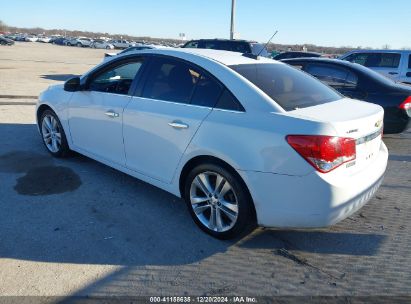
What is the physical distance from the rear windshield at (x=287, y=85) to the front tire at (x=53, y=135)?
9.62ft

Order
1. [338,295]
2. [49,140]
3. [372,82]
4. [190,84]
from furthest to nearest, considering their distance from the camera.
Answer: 1. [372,82]
2. [49,140]
3. [190,84]
4. [338,295]

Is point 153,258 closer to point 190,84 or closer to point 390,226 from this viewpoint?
point 190,84

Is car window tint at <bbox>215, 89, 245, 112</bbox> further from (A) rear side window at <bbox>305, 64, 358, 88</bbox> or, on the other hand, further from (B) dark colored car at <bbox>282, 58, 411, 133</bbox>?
(A) rear side window at <bbox>305, 64, 358, 88</bbox>

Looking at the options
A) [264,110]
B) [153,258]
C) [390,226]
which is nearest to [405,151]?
[390,226]

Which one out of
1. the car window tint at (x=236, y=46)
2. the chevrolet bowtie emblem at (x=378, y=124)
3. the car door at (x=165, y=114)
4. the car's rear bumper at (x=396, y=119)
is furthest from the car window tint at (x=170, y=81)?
the car window tint at (x=236, y=46)

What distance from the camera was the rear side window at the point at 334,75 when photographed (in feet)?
21.1

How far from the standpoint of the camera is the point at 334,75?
668 centimetres

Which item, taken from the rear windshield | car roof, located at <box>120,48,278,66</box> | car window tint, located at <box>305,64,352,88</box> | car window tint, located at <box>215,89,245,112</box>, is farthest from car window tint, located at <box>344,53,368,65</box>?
car window tint, located at <box>215,89,245,112</box>

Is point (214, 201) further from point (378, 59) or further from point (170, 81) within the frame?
point (378, 59)

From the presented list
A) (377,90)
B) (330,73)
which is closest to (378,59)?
(330,73)

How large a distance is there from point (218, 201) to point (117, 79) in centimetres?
224

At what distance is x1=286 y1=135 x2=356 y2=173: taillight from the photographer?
8.71 feet

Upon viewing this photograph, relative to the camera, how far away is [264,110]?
2.95 meters

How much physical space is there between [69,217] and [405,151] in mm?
5545
